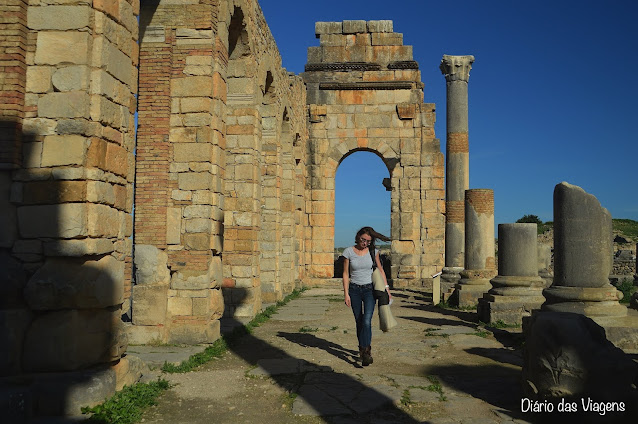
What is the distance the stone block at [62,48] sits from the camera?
184 inches

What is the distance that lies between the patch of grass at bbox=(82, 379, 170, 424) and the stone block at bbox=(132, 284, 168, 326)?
2.45 metres

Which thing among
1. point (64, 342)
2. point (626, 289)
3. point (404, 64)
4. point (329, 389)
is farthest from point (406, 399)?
point (404, 64)

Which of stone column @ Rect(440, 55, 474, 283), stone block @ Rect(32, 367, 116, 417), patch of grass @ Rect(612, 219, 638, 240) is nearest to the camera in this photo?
stone block @ Rect(32, 367, 116, 417)

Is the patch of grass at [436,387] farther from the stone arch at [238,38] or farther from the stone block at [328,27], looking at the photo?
the stone block at [328,27]

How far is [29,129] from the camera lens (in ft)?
15.3

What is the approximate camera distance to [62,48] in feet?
15.4

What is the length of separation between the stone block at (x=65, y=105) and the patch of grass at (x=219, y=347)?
294cm

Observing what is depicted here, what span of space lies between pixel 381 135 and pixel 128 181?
14598 millimetres

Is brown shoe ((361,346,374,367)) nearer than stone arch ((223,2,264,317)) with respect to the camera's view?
Yes

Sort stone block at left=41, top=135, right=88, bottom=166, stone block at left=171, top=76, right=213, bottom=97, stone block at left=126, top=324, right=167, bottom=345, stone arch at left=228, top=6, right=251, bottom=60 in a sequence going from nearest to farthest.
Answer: stone block at left=41, top=135, right=88, bottom=166, stone block at left=126, top=324, right=167, bottom=345, stone block at left=171, top=76, right=213, bottom=97, stone arch at left=228, top=6, right=251, bottom=60

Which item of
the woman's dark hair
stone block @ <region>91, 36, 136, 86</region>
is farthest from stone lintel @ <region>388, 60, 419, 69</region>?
stone block @ <region>91, 36, 136, 86</region>

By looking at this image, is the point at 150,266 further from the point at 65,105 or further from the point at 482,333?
the point at 482,333

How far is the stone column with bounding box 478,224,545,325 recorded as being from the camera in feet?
32.6

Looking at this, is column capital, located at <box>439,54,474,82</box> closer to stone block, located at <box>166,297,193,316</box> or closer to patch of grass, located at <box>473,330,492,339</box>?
patch of grass, located at <box>473,330,492,339</box>
